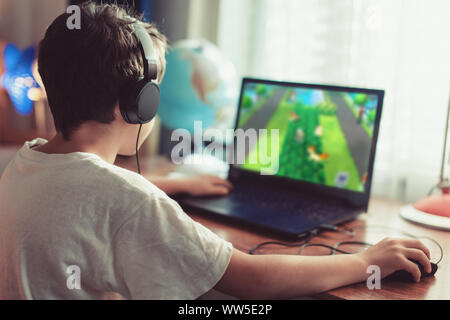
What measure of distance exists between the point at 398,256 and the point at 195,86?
37.9 inches

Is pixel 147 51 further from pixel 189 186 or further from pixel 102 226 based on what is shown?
pixel 189 186

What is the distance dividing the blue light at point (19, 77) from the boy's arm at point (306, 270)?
1.99 metres

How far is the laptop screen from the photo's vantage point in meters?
1.14

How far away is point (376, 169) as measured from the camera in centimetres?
148

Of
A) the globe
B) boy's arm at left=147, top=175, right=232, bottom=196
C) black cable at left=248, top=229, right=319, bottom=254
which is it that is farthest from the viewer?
the globe

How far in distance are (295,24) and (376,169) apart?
0.58 metres

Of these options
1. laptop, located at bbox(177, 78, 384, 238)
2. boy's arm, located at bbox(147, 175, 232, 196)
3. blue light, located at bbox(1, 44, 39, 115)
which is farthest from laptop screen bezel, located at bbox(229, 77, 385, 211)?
blue light, located at bbox(1, 44, 39, 115)

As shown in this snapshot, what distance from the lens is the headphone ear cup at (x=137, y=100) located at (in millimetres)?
765

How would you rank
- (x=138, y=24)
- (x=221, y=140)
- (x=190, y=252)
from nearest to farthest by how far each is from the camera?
(x=190, y=252) < (x=138, y=24) < (x=221, y=140)

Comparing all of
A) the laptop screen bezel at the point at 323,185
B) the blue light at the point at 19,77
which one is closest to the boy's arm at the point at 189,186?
the laptop screen bezel at the point at 323,185

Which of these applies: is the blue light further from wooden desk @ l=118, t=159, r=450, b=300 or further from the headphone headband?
the headphone headband
